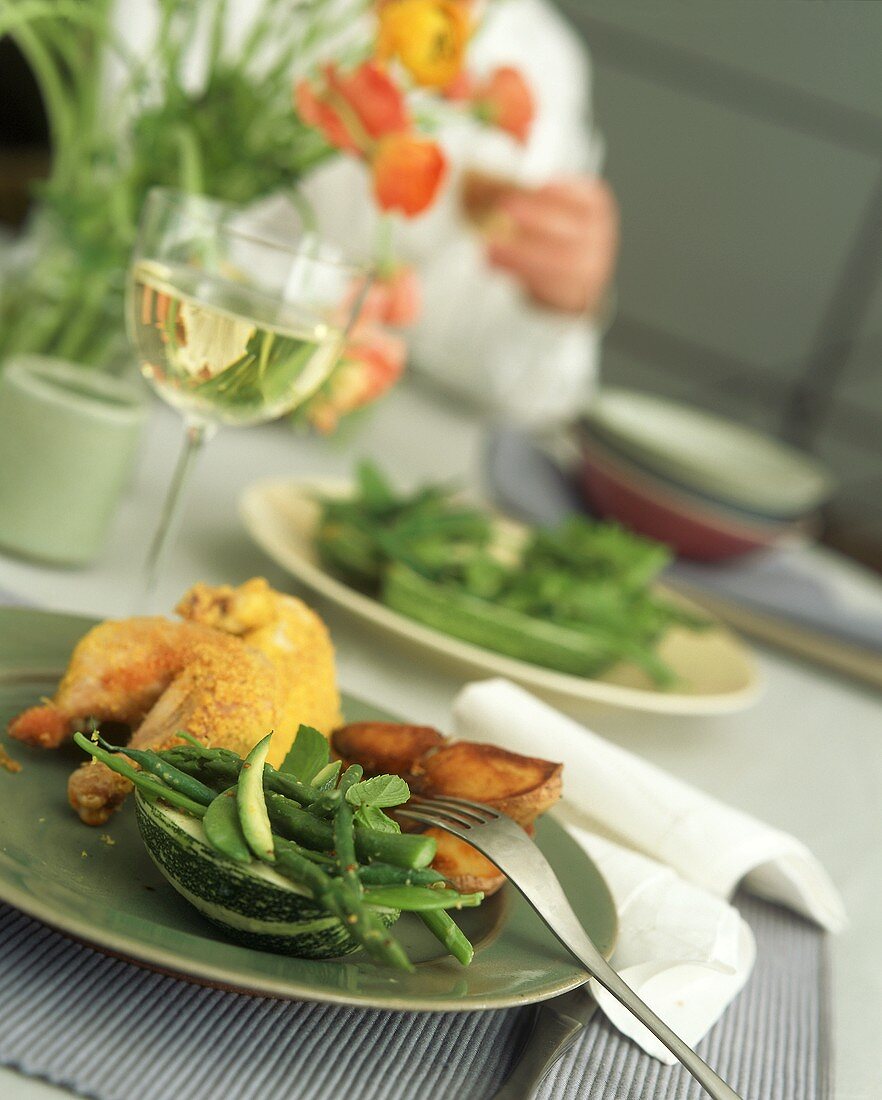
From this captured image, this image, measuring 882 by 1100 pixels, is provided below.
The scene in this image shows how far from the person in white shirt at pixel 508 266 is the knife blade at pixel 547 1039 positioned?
1.46 metres

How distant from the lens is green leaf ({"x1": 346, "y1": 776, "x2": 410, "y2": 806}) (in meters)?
0.57

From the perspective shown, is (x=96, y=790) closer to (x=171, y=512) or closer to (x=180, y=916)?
(x=180, y=916)

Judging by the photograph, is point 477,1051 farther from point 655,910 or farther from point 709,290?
point 709,290

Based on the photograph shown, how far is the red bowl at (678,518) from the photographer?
1.65m

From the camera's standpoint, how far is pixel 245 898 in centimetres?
53

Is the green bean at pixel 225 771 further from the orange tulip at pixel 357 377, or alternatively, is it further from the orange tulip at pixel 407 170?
the orange tulip at pixel 357 377

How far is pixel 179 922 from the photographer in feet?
1.85

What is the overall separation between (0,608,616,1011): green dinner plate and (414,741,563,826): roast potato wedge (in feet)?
0.17

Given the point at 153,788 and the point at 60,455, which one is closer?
the point at 153,788

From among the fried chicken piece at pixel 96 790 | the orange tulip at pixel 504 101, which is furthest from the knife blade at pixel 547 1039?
the orange tulip at pixel 504 101

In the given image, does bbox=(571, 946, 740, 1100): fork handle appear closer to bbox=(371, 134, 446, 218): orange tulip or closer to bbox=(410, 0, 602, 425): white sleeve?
bbox=(371, 134, 446, 218): orange tulip

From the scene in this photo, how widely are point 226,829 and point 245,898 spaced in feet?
0.10

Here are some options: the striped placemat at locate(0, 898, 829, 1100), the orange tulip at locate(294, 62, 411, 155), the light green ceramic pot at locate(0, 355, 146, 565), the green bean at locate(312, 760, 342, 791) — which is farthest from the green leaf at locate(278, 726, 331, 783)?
the orange tulip at locate(294, 62, 411, 155)

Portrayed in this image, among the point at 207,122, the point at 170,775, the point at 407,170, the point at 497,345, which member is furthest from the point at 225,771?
the point at 497,345
